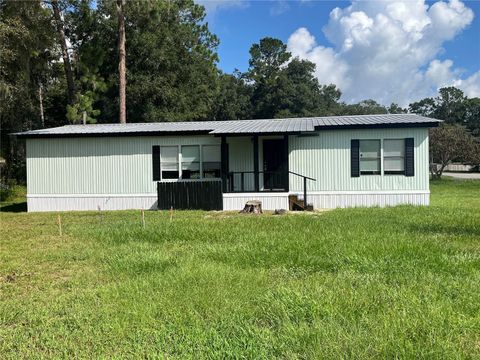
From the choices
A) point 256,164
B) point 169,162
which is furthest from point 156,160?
point 256,164

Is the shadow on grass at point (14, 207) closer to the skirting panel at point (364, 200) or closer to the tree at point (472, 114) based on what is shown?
the skirting panel at point (364, 200)

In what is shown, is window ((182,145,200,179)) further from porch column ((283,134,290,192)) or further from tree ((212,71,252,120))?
tree ((212,71,252,120))

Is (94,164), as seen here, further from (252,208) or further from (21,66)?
(21,66)

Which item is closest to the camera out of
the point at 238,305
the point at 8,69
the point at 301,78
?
the point at 238,305

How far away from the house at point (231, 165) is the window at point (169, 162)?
4cm

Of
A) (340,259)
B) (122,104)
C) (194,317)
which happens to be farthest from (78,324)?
(122,104)

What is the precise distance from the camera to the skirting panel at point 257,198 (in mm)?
13930

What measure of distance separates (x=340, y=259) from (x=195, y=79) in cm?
2651

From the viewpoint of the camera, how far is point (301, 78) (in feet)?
165

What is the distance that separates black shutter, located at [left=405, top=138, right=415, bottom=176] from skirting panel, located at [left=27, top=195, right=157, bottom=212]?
361 inches

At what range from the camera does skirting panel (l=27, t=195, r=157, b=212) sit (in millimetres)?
15195

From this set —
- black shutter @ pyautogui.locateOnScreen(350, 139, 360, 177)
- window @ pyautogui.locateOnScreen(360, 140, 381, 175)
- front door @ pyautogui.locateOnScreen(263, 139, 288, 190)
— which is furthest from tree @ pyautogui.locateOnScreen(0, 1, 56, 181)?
window @ pyautogui.locateOnScreen(360, 140, 381, 175)

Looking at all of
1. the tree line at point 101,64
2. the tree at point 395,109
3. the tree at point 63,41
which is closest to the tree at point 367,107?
the tree at point 395,109

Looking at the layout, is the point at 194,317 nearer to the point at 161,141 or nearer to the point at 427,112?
the point at 161,141
